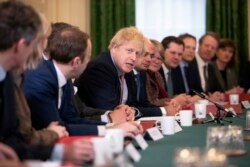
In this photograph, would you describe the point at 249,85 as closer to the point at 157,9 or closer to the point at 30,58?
the point at 157,9

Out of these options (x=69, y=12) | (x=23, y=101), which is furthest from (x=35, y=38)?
(x=69, y=12)

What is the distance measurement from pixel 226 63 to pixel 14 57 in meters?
4.82

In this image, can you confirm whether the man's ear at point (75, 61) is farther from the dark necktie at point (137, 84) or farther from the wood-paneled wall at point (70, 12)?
the wood-paneled wall at point (70, 12)

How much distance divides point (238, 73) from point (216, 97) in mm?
2380

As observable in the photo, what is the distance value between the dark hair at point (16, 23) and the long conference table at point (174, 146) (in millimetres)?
681

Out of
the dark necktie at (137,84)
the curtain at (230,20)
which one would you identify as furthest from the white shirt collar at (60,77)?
the curtain at (230,20)

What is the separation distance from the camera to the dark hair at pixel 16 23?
1.94 metres

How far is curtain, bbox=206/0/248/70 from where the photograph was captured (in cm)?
658

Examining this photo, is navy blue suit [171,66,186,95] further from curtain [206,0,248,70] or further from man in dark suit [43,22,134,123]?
man in dark suit [43,22,134,123]

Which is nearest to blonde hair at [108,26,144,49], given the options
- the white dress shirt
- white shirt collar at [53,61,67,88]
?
white shirt collar at [53,61,67,88]

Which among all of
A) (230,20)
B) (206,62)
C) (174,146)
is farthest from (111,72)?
(230,20)

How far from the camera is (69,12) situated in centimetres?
609

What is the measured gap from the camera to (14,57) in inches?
77.4

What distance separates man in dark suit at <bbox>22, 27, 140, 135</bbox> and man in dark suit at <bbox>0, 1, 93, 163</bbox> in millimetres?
354
